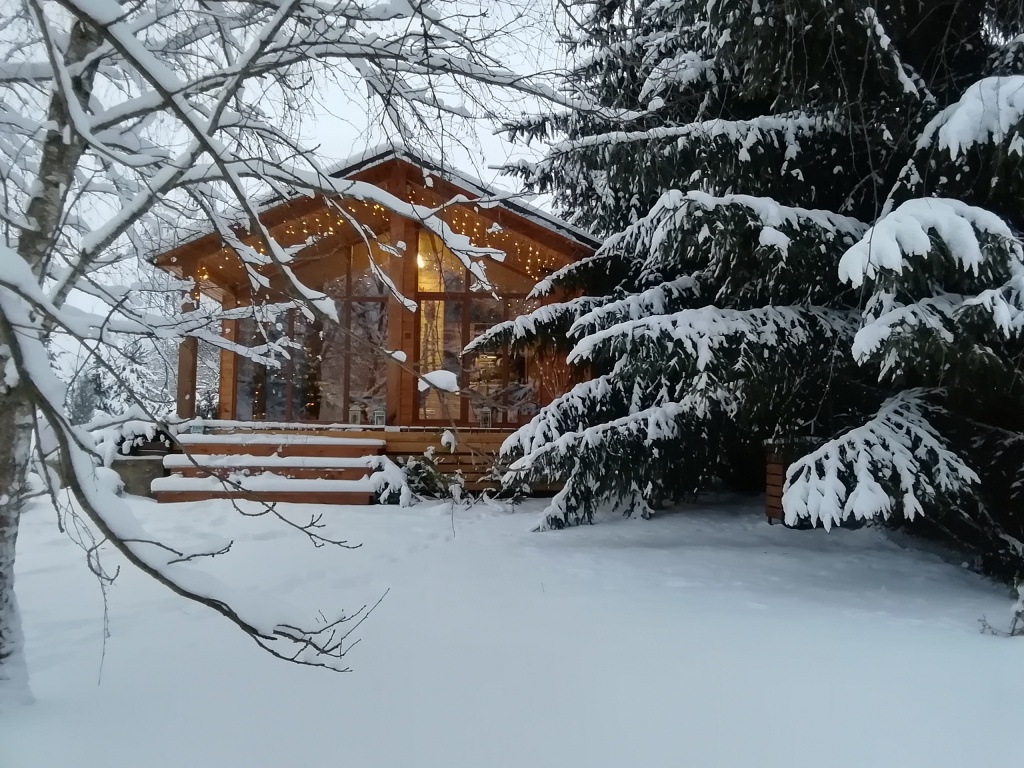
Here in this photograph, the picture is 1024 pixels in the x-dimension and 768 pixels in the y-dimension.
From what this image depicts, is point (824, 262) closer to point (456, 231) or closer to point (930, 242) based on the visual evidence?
point (930, 242)

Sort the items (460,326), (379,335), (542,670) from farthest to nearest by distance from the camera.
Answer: (460,326)
(379,335)
(542,670)

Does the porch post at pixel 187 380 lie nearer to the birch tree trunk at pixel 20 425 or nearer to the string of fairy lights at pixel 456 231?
the string of fairy lights at pixel 456 231

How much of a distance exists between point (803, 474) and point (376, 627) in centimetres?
294

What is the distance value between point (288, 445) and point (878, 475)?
6.98 metres

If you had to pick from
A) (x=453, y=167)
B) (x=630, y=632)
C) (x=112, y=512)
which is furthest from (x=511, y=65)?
(x=630, y=632)

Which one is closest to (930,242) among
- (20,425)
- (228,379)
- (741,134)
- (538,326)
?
(741,134)

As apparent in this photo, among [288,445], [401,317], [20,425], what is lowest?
[288,445]

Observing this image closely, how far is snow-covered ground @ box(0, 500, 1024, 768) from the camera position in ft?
9.34

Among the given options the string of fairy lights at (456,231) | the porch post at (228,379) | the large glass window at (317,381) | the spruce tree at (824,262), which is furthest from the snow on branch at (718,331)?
the porch post at (228,379)

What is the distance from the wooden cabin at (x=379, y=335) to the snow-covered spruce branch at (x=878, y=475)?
5076mm

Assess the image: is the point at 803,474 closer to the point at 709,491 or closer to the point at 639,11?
the point at 639,11

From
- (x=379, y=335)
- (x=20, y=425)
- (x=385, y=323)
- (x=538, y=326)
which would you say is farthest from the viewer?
(x=385, y=323)

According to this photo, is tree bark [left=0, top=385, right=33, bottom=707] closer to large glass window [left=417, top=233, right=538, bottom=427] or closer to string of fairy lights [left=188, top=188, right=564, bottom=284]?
string of fairy lights [left=188, top=188, right=564, bottom=284]

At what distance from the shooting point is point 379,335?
29.1 feet
